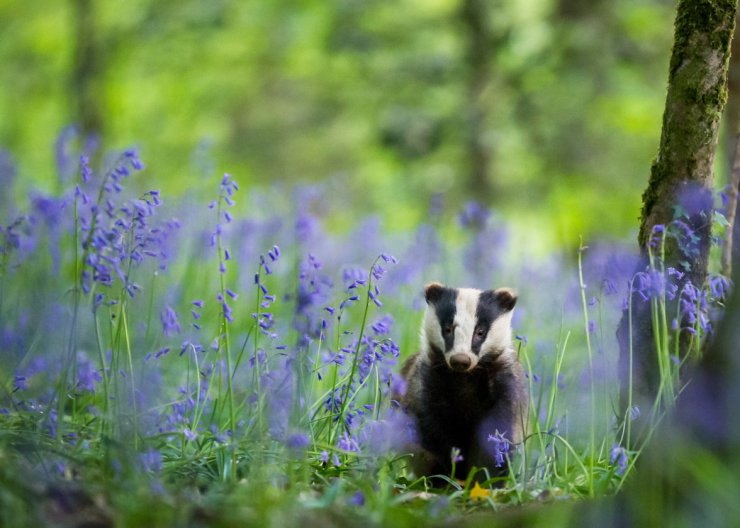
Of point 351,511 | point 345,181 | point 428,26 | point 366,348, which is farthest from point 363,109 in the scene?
point 351,511

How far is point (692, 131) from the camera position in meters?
3.22

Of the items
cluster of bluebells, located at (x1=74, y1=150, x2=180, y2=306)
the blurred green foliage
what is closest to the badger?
cluster of bluebells, located at (x1=74, y1=150, x2=180, y2=306)

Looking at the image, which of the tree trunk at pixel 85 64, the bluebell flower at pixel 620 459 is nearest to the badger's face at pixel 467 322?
the bluebell flower at pixel 620 459

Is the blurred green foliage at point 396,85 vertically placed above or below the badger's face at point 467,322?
above

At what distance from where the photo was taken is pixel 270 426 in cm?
308

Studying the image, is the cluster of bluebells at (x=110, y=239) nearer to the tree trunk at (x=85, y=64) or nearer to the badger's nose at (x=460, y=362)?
the badger's nose at (x=460, y=362)

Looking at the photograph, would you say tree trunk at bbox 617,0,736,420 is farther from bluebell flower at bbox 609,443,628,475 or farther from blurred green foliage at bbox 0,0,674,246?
blurred green foliage at bbox 0,0,674,246

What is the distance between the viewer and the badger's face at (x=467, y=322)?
404cm

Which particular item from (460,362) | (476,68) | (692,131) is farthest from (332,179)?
(692,131)

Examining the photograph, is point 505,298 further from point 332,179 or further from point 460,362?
point 332,179

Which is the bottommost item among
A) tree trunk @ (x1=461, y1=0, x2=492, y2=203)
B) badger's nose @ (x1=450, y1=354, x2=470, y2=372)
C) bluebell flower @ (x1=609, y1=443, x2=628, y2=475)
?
bluebell flower @ (x1=609, y1=443, x2=628, y2=475)

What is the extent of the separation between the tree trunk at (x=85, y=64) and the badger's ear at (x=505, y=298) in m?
5.61

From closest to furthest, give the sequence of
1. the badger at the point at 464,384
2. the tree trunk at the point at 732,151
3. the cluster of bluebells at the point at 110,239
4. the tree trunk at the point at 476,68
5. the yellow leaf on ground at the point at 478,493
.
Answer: the cluster of bluebells at the point at 110,239 → the yellow leaf on ground at the point at 478,493 → the tree trunk at the point at 732,151 → the badger at the point at 464,384 → the tree trunk at the point at 476,68

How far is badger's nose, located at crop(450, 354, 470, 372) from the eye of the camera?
3896mm
